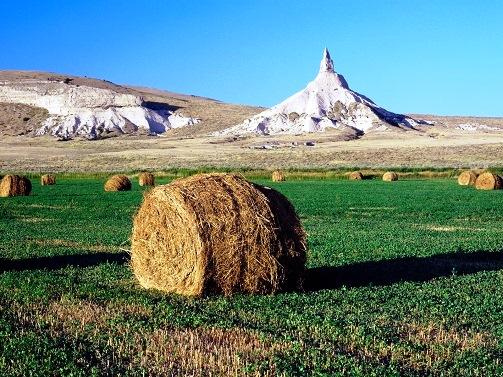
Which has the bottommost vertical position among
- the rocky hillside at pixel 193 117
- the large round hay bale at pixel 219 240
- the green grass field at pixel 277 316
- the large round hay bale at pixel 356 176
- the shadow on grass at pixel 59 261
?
the large round hay bale at pixel 356 176

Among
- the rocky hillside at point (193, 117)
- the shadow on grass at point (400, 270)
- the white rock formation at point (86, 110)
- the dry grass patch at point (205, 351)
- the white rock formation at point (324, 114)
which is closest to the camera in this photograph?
the dry grass patch at point (205, 351)

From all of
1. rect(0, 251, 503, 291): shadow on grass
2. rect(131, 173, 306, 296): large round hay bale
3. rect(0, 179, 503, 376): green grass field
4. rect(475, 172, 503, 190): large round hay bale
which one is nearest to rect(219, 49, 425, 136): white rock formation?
rect(475, 172, 503, 190): large round hay bale

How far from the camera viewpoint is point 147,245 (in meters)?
14.0

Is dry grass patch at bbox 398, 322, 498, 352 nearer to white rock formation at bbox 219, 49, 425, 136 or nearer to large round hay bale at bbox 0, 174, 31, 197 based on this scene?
large round hay bale at bbox 0, 174, 31, 197

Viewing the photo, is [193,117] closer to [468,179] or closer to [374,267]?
[468,179]

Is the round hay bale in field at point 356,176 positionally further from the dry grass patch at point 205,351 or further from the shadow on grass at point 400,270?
the dry grass patch at point 205,351

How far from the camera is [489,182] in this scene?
4888cm

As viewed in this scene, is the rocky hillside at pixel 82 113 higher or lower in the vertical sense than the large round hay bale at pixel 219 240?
higher

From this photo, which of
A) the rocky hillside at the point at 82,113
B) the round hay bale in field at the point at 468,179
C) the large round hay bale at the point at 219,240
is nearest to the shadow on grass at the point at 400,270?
the large round hay bale at the point at 219,240

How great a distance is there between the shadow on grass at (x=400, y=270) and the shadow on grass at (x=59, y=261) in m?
4.74

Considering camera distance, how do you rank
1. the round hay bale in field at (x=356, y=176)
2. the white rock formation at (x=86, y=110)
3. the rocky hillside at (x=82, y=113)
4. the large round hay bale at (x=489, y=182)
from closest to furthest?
the large round hay bale at (x=489, y=182), the round hay bale in field at (x=356, y=176), the rocky hillside at (x=82, y=113), the white rock formation at (x=86, y=110)

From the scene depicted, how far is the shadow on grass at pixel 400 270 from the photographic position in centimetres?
1462

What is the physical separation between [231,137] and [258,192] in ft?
435

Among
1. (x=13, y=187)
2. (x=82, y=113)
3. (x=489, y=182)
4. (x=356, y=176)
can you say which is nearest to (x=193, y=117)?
(x=82, y=113)
